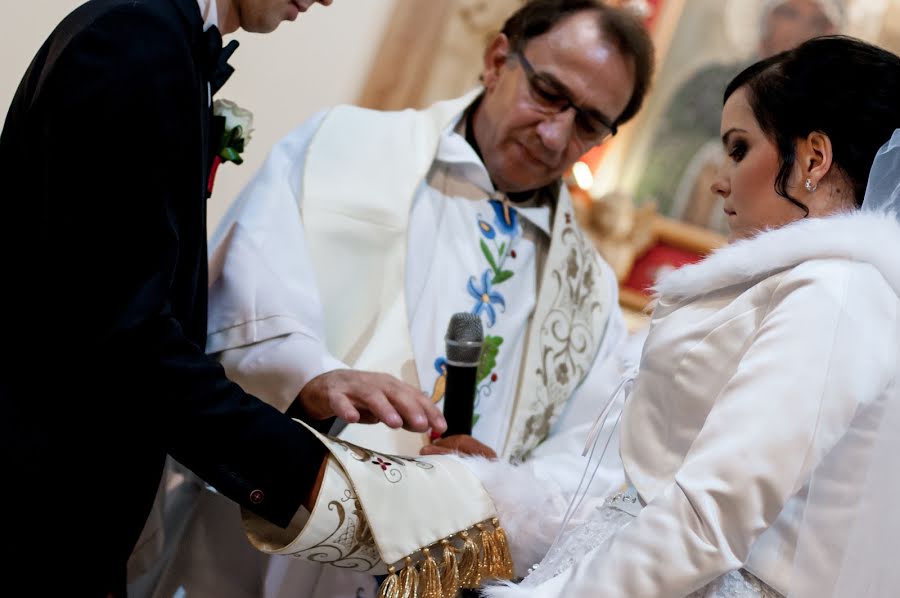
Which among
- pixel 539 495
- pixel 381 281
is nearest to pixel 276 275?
pixel 381 281

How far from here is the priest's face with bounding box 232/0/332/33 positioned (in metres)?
1.72

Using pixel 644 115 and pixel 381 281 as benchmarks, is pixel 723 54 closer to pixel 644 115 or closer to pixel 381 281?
pixel 644 115

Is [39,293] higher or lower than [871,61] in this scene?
lower

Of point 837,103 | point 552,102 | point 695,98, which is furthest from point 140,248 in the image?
point 695,98

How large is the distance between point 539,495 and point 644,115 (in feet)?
14.7

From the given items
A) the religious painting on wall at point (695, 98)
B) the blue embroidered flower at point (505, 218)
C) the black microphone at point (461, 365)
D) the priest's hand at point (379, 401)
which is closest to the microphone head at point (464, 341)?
the black microphone at point (461, 365)

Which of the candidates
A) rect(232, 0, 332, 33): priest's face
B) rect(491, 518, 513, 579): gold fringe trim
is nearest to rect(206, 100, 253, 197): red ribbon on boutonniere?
rect(232, 0, 332, 33): priest's face

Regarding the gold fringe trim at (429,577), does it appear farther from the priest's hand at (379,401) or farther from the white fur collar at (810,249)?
the white fur collar at (810,249)

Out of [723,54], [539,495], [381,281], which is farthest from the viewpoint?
[723,54]

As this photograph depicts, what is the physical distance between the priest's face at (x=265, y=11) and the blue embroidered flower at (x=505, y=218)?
108cm

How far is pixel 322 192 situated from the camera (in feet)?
7.92

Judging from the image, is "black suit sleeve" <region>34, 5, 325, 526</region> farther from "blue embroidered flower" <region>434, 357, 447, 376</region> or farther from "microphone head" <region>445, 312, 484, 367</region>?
"blue embroidered flower" <region>434, 357, 447, 376</region>

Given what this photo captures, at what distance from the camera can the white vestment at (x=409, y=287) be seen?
2125mm

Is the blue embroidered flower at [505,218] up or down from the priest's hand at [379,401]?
up
